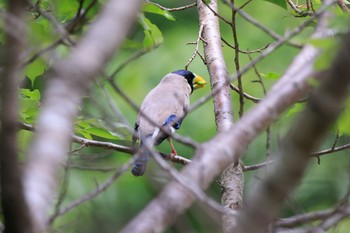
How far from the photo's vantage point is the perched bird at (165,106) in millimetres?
3334

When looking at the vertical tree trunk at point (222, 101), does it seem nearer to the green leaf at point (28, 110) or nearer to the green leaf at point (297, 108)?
the green leaf at point (297, 108)

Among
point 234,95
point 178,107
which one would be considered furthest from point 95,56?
point 234,95

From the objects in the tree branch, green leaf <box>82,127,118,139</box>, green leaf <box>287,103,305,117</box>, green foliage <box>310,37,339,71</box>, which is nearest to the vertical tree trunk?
green leaf <box>287,103,305,117</box>

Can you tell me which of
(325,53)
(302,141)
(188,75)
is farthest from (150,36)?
(188,75)

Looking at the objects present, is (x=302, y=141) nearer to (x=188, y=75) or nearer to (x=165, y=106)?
(x=165, y=106)

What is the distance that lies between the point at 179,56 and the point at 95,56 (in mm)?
3861

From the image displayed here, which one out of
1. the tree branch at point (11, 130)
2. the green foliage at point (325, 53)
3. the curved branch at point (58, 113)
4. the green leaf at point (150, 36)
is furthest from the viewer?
the green leaf at point (150, 36)

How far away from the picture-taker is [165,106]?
3.74 metres

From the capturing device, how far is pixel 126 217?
3.80 meters

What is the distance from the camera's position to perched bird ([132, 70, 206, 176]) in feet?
10.9

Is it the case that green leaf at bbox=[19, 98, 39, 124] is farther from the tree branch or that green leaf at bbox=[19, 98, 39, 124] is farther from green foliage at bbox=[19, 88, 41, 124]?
the tree branch

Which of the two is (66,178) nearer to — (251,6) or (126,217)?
(126,217)

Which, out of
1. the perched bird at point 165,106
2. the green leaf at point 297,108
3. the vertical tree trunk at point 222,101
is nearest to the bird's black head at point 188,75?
the perched bird at point 165,106

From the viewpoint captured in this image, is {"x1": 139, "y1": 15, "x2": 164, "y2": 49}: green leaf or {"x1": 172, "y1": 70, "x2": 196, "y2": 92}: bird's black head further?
{"x1": 172, "y1": 70, "x2": 196, "y2": 92}: bird's black head
